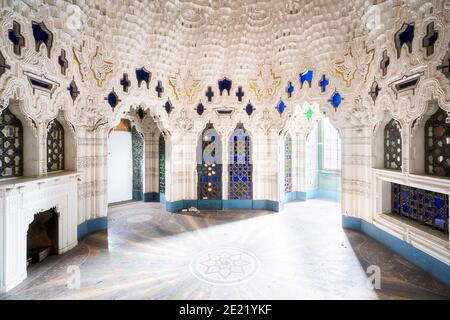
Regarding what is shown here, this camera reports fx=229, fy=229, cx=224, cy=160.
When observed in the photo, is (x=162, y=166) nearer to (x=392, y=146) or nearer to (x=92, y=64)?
(x=92, y=64)

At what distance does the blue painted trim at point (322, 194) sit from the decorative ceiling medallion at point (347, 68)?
5.07m

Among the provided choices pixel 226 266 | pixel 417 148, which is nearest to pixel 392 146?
pixel 417 148

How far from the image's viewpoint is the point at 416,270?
3684 millimetres

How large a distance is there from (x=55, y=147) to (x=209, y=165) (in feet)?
14.0

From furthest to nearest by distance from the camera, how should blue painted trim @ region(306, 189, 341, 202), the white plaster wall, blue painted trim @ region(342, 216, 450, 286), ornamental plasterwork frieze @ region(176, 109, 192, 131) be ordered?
blue painted trim @ region(306, 189, 341, 202) < the white plaster wall < ornamental plasterwork frieze @ region(176, 109, 192, 131) < blue painted trim @ region(342, 216, 450, 286)

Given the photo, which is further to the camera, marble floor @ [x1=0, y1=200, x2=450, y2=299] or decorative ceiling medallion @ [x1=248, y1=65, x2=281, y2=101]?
decorative ceiling medallion @ [x1=248, y1=65, x2=281, y2=101]

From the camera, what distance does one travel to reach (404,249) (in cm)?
414

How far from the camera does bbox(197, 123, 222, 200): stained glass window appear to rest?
7730 mm

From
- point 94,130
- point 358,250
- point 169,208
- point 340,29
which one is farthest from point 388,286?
point 94,130

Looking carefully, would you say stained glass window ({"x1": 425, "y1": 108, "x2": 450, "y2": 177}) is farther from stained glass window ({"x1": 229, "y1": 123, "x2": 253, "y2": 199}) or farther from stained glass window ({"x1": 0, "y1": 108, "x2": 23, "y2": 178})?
stained glass window ({"x1": 0, "y1": 108, "x2": 23, "y2": 178})

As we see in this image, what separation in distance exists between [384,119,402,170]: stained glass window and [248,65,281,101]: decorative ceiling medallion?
9.96 ft

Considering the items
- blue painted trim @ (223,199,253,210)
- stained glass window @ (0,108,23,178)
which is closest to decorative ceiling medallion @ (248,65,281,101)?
blue painted trim @ (223,199,253,210)

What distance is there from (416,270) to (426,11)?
13.2ft

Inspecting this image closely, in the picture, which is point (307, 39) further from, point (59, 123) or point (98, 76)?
point (59, 123)
